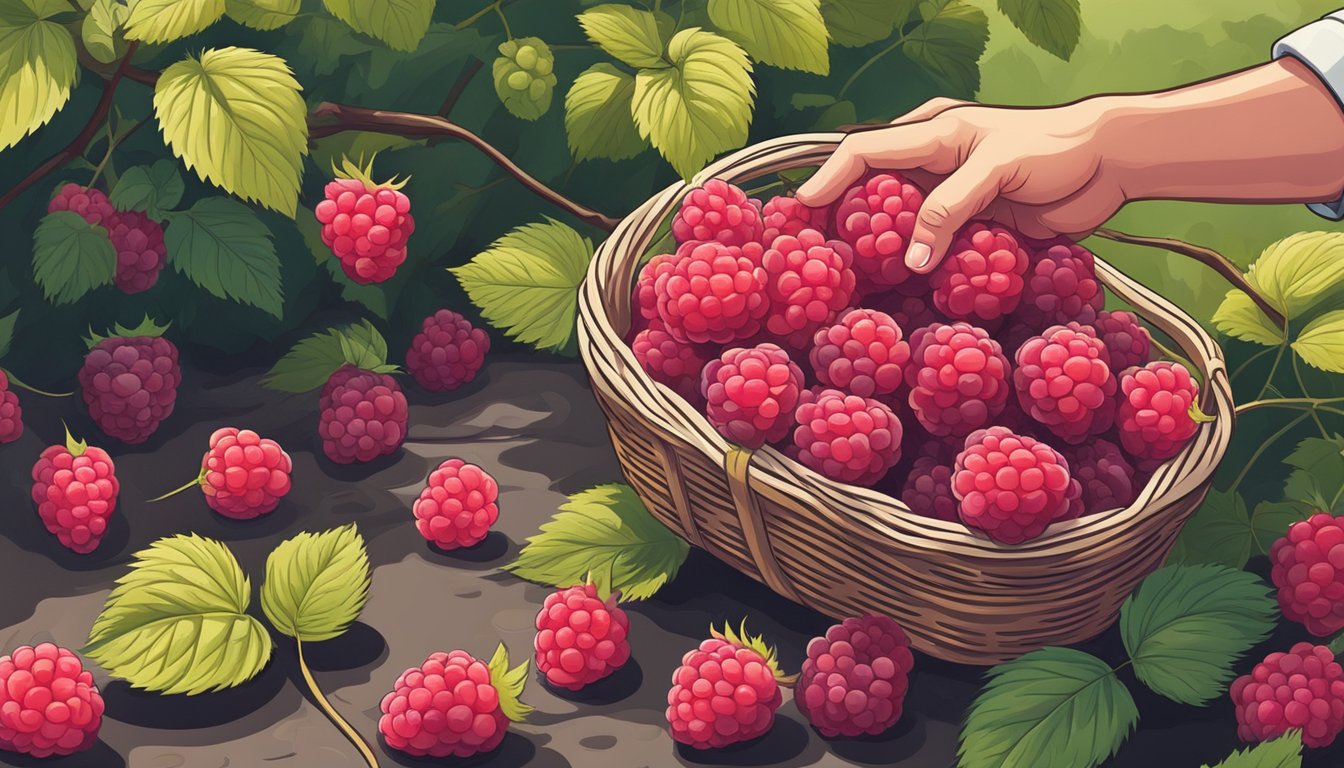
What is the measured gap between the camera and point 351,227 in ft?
4.15

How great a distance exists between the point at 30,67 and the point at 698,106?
566mm

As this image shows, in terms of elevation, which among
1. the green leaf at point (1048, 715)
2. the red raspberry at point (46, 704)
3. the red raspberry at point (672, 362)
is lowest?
the red raspberry at point (46, 704)

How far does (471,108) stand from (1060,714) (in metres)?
0.83

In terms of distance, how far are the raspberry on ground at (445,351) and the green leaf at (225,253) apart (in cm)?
15

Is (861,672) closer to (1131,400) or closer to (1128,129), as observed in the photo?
(1131,400)

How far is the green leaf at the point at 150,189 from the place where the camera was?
4.39ft

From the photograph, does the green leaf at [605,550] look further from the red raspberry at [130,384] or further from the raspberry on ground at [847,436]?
the red raspberry at [130,384]

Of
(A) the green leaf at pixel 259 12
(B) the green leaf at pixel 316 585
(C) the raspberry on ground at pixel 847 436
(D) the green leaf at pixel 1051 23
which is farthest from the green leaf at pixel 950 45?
(B) the green leaf at pixel 316 585

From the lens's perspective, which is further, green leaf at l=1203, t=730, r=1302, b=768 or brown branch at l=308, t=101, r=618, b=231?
brown branch at l=308, t=101, r=618, b=231

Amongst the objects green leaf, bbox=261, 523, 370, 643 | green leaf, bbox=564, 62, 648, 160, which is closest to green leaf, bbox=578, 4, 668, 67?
green leaf, bbox=564, 62, 648, 160

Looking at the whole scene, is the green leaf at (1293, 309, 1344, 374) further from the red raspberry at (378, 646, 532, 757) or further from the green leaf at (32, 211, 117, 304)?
the green leaf at (32, 211, 117, 304)

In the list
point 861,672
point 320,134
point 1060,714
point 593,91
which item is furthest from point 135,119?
point 1060,714

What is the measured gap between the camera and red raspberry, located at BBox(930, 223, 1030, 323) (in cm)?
109

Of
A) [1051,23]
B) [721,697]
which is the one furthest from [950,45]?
[721,697]
